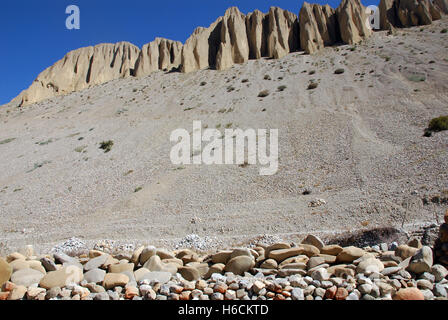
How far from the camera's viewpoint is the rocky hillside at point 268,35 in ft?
128

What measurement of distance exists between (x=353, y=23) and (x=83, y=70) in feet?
151

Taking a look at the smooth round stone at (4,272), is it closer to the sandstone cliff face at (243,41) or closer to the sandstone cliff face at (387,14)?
the sandstone cliff face at (243,41)

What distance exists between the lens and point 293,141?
1873 centimetres

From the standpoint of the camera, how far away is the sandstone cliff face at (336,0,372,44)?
124 ft

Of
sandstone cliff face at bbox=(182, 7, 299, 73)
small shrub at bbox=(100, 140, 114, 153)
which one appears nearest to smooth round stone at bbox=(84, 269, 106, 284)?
small shrub at bbox=(100, 140, 114, 153)

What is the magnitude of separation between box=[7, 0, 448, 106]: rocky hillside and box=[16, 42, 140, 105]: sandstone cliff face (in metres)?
0.27

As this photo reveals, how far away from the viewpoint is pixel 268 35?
41688 millimetres

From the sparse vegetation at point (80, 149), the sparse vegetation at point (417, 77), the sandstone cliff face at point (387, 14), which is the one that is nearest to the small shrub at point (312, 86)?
the sparse vegetation at point (417, 77)

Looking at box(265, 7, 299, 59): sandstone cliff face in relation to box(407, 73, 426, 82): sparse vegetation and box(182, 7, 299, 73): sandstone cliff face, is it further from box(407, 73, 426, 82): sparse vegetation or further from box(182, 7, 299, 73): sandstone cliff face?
box(407, 73, 426, 82): sparse vegetation

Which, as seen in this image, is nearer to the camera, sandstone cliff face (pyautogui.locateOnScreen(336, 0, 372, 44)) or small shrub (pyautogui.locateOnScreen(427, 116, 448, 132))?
small shrub (pyautogui.locateOnScreen(427, 116, 448, 132))

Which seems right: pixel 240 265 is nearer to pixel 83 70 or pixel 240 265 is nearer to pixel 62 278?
pixel 62 278

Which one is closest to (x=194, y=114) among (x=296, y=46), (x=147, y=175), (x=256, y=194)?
(x=147, y=175)

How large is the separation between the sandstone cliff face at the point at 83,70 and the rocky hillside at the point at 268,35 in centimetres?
27
